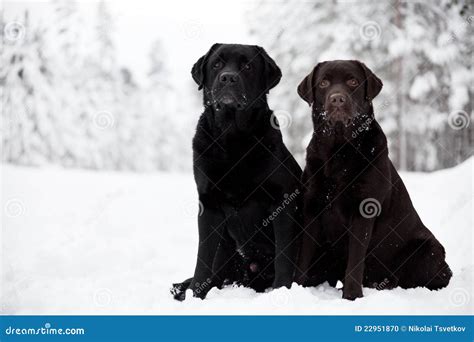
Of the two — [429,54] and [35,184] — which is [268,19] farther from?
[35,184]

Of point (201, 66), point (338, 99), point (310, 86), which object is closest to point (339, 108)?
point (338, 99)

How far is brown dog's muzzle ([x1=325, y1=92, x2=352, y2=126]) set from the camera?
3709mm

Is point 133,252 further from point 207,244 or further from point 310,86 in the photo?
point 310,86

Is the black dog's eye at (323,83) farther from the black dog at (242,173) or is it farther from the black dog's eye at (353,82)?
the black dog at (242,173)

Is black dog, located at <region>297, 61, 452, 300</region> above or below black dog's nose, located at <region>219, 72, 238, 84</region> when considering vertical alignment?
below

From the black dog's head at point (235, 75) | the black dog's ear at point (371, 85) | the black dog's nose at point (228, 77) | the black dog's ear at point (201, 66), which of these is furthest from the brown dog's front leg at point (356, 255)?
the black dog's ear at point (201, 66)

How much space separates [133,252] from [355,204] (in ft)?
11.4

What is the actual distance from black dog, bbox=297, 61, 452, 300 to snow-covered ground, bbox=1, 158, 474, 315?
6.7 inches

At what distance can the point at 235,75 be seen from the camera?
3.97 m

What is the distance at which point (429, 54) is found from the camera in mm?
13891

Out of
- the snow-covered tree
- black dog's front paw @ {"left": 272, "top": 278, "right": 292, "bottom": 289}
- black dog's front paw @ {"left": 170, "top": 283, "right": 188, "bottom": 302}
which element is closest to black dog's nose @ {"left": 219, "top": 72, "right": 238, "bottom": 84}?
black dog's front paw @ {"left": 272, "top": 278, "right": 292, "bottom": 289}

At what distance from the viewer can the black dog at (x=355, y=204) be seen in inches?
146

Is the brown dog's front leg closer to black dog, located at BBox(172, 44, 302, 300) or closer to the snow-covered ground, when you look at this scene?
the snow-covered ground

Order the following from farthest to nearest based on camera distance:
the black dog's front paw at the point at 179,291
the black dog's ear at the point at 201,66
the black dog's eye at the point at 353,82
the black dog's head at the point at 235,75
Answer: the black dog's ear at the point at 201,66, the black dog's front paw at the point at 179,291, the black dog's head at the point at 235,75, the black dog's eye at the point at 353,82
